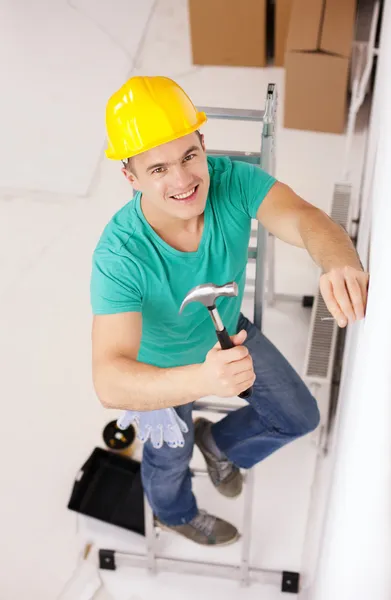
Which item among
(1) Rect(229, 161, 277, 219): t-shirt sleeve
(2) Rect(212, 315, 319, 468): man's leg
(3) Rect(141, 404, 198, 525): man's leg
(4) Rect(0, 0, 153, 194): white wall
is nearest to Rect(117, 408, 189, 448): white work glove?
(3) Rect(141, 404, 198, 525): man's leg

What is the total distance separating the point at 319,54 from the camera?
10.9ft

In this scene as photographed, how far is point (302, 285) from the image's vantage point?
3.11m

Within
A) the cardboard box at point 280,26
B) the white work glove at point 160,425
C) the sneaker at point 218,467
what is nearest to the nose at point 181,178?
the white work glove at point 160,425

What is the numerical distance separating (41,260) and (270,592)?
1.67 metres

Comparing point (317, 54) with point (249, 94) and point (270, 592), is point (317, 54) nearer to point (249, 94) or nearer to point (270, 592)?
point (249, 94)

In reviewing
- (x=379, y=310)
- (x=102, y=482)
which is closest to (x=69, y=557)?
(x=102, y=482)

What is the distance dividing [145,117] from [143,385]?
538 mm

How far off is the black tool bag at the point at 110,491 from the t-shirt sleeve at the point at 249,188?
45.7 inches

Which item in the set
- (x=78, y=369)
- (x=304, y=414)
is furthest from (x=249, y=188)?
(x=78, y=369)

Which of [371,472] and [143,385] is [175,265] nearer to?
[143,385]

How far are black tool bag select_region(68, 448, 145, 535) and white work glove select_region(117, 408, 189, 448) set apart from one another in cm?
58

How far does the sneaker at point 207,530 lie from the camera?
238 cm

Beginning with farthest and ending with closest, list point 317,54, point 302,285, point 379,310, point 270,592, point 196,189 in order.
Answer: point 317,54
point 302,285
point 270,592
point 196,189
point 379,310

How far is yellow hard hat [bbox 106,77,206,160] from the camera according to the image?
5.01 feet
